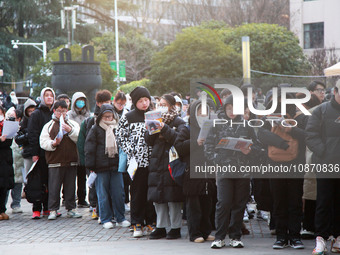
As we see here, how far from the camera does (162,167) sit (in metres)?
8.38

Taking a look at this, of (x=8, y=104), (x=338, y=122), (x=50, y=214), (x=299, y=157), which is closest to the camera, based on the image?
(x=338, y=122)

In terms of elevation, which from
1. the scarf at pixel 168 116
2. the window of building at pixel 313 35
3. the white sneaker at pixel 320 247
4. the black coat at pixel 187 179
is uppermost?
the window of building at pixel 313 35

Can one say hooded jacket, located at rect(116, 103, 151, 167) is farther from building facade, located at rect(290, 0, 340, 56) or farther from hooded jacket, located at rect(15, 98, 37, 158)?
building facade, located at rect(290, 0, 340, 56)

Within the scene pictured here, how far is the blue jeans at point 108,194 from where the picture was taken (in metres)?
9.66

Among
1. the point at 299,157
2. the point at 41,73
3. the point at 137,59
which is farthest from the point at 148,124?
the point at 137,59

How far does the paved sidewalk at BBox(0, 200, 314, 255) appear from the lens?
7.58 metres

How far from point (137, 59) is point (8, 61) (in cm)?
1387

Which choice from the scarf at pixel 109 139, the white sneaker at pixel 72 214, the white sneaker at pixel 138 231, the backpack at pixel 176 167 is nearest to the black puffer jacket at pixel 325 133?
the backpack at pixel 176 167

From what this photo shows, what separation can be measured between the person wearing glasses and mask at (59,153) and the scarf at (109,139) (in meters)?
1.07

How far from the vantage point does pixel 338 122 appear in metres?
7.04

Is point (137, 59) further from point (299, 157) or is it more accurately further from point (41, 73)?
point (299, 157)

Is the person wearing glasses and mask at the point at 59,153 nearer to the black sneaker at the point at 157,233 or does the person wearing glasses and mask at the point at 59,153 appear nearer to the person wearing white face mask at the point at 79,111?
the person wearing white face mask at the point at 79,111

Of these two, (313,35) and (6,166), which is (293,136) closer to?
(6,166)

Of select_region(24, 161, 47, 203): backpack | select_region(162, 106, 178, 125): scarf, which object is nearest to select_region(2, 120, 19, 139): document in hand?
select_region(24, 161, 47, 203): backpack
